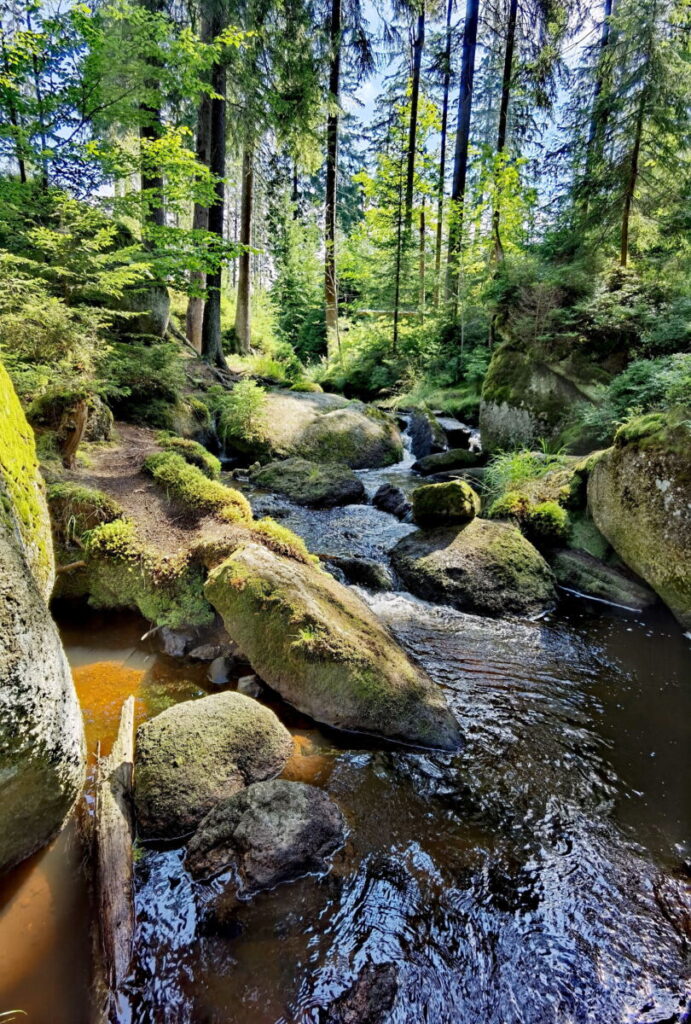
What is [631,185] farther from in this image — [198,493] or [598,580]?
[198,493]

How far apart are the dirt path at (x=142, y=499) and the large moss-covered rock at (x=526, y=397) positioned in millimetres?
7069

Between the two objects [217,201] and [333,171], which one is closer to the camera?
[217,201]

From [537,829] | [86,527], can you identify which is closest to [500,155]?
[86,527]

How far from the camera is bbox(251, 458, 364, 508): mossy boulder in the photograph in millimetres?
8531

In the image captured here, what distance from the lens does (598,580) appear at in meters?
5.86

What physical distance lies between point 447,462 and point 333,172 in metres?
13.9

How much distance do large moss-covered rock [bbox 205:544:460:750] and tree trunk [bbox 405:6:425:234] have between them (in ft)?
54.9

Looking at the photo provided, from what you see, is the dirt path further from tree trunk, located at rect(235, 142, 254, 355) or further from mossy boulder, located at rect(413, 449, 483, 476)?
tree trunk, located at rect(235, 142, 254, 355)

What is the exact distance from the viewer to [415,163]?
17375 mm

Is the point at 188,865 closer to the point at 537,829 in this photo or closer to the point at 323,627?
the point at 323,627

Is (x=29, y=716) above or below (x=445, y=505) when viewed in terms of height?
below

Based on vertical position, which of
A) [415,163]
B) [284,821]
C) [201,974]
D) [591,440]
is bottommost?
[201,974]

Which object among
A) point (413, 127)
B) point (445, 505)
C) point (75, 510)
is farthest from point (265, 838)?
point (413, 127)

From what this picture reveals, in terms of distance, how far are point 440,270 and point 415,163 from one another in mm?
3728
